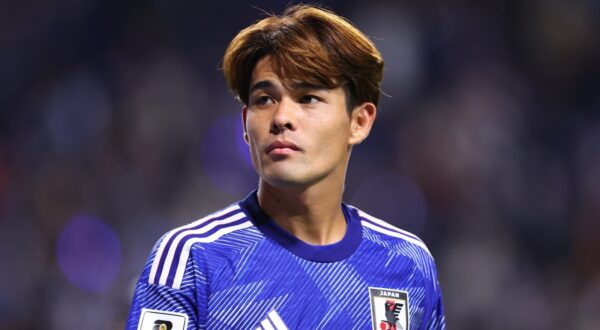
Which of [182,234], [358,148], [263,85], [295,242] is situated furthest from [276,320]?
[358,148]

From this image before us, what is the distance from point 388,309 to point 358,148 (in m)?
4.27

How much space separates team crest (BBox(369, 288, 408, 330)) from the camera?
9.52 feet

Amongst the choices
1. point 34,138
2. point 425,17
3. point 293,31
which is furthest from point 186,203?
point 293,31

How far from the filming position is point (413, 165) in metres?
7.04

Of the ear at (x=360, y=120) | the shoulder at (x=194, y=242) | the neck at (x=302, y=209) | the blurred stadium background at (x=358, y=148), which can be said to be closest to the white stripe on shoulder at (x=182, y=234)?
the shoulder at (x=194, y=242)

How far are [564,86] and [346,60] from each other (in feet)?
15.7

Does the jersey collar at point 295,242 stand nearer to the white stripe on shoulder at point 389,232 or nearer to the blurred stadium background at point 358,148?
the white stripe on shoulder at point 389,232

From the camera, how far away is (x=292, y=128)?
2.81 meters

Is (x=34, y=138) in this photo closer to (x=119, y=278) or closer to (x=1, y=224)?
(x=1, y=224)

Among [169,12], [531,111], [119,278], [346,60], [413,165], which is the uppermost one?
[346,60]

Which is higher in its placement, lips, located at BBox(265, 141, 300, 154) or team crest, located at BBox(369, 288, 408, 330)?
lips, located at BBox(265, 141, 300, 154)

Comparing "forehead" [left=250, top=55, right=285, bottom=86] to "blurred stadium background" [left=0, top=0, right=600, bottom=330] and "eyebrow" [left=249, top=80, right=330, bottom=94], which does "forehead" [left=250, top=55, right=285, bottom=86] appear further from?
"blurred stadium background" [left=0, top=0, right=600, bottom=330]

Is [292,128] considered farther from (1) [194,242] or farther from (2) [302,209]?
(1) [194,242]

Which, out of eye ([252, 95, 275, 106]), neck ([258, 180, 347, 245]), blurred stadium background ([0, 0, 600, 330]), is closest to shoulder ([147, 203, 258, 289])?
neck ([258, 180, 347, 245])
